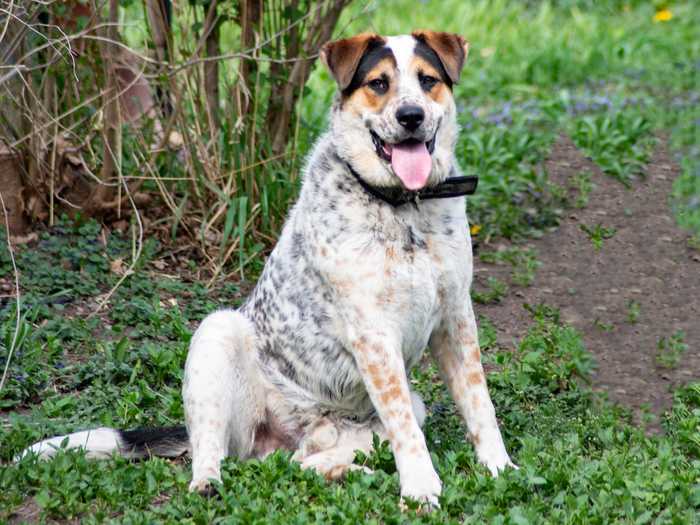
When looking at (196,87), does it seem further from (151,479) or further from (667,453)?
(667,453)

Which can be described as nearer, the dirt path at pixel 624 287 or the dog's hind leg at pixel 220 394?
the dog's hind leg at pixel 220 394

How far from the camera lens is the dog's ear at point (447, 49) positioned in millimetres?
4973

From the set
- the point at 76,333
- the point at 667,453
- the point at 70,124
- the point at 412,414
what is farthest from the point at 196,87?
the point at 667,453

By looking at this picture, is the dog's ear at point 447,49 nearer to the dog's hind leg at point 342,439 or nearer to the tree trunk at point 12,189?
the dog's hind leg at point 342,439

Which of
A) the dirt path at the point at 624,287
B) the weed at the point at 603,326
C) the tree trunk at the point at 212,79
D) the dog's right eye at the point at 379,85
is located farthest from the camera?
the tree trunk at the point at 212,79

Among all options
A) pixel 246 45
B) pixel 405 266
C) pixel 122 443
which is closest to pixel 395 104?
pixel 405 266

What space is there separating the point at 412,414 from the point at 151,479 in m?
1.11

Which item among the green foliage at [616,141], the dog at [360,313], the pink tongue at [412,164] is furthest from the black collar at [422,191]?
the green foliage at [616,141]

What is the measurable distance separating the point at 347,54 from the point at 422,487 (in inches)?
72.1

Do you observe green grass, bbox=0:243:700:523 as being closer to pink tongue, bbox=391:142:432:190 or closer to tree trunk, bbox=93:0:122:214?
tree trunk, bbox=93:0:122:214

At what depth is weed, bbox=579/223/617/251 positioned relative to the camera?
7.74 m

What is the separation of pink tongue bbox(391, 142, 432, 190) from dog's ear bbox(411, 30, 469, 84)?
0.38 metres

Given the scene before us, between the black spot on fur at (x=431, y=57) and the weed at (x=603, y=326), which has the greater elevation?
the black spot on fur at (x=431, y=57)

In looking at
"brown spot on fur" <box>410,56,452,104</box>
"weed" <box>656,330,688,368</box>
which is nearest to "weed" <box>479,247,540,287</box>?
"weed" <box>656,330,688,368</box>
